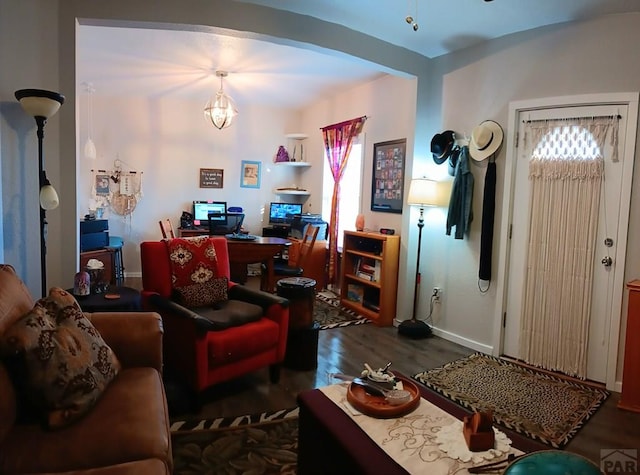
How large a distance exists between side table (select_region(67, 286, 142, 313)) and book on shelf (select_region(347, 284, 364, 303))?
2.62 metres

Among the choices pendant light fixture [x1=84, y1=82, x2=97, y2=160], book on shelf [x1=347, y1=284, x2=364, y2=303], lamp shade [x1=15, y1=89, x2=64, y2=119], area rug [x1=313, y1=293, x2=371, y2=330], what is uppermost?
pendant light fixture [x1=84, y1=82, x2=97, y2=160]

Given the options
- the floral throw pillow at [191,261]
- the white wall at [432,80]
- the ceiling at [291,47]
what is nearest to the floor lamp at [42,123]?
the white wall at [432,80]

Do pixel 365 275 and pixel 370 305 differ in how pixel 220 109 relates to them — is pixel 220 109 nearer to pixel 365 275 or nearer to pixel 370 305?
pixel 365 275

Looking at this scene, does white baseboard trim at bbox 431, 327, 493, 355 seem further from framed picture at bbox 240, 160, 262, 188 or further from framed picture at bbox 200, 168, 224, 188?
framed picture at bbox 200, 168, 224, 188

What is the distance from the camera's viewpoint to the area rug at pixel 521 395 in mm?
2363

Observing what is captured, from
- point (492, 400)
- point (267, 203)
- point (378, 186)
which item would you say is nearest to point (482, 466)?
point (492, 400)

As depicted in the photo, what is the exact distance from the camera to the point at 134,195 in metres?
5.93

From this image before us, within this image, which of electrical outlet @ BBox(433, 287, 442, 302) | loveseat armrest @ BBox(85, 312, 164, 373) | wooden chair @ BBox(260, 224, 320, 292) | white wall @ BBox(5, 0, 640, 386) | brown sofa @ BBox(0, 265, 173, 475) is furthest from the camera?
wooden chair @ BBox(260, 224, 320, 292)

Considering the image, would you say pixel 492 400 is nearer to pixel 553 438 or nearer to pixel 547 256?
pixel 553 438

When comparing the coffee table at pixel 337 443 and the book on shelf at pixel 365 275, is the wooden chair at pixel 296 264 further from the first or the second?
the coffee table at pixel 337 443

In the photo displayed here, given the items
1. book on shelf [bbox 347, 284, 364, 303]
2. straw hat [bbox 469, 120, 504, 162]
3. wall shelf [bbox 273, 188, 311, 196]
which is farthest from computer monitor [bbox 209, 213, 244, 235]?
straw hat [bbox 469, 120, 504, 162]

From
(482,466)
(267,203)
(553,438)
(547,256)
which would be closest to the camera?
(482,466)

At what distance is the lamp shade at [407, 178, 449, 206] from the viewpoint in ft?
12.4

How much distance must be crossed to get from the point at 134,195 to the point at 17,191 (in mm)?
3564
